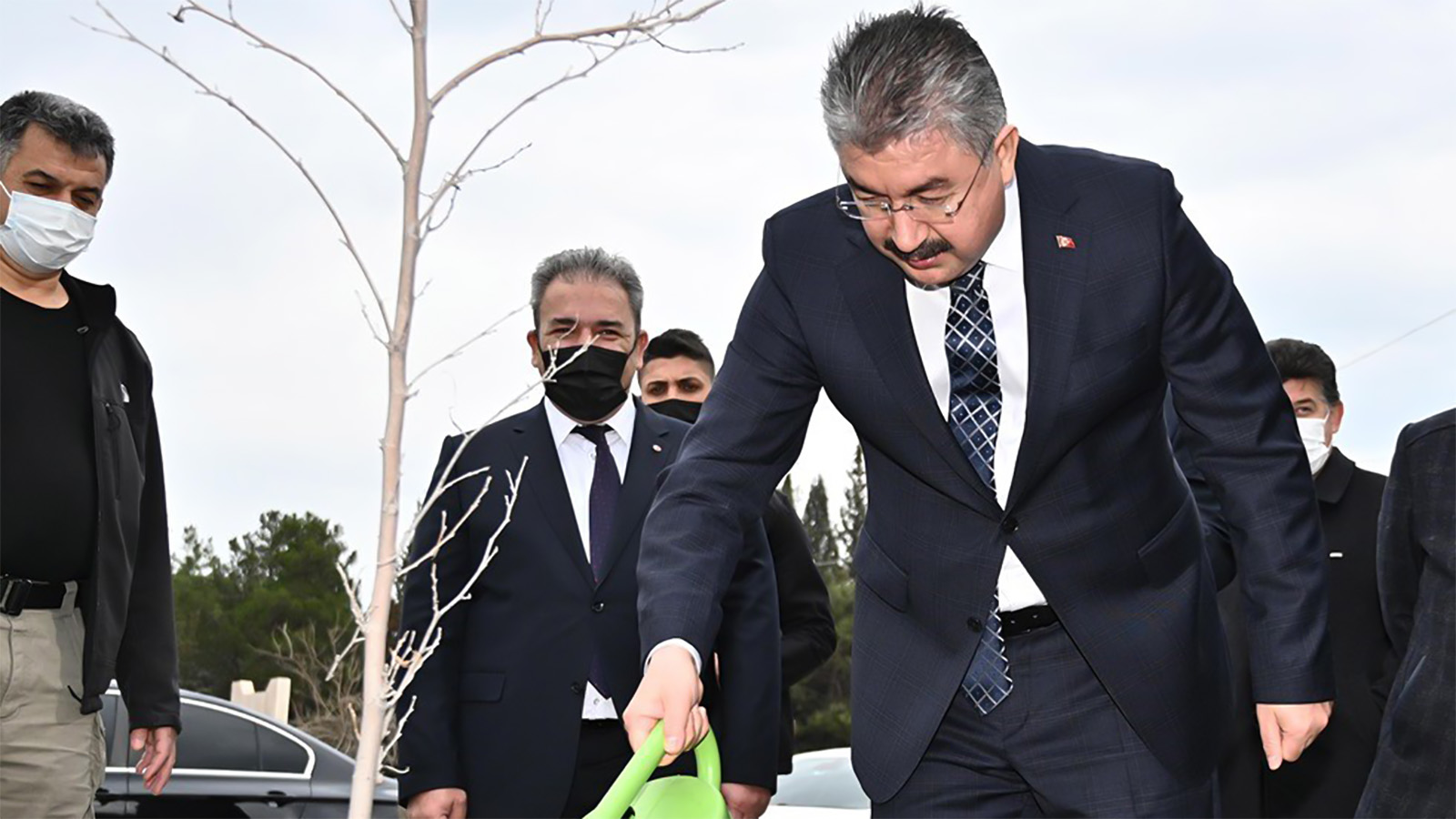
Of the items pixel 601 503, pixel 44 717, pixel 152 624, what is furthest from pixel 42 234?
pixel 601 503

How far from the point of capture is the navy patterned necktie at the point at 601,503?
4348 millimetres

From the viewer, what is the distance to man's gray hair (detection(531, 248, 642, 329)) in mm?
4703

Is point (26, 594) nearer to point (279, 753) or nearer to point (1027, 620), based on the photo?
point (1027, 620)

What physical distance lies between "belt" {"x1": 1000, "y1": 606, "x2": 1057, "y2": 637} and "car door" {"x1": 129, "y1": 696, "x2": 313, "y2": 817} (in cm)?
872

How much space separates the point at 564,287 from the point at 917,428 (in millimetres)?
1830

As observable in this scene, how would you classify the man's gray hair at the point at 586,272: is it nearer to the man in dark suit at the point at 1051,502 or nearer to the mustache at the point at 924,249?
the man in dark suit at the point at 1051,502

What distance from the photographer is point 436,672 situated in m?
4.23

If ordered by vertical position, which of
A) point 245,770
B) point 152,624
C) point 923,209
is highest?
point 923,209

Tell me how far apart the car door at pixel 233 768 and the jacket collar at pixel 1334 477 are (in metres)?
7.18

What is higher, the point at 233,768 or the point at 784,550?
the point at 784,550

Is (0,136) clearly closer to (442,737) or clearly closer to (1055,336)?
(442,737)

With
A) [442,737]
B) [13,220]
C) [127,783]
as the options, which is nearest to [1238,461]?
[442,737]

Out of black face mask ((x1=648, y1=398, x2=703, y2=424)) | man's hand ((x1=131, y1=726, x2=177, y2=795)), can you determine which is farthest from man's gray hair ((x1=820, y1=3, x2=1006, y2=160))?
black face mask ((x1=648, y1=398, x2=703, y2=424))

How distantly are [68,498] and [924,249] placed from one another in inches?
84.5
